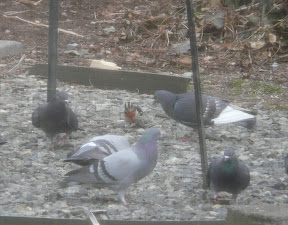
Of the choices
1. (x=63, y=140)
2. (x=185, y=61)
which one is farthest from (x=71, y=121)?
(x=185, y=61)

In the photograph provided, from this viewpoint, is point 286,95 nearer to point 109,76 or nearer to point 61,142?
point 109,76

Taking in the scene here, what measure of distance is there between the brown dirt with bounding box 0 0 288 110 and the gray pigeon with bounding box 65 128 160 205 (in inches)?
117

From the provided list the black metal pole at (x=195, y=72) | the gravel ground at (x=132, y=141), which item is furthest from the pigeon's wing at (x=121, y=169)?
the black metal pole at (x=195, y=72)

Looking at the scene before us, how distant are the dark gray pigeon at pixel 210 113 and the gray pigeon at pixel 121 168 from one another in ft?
5.38

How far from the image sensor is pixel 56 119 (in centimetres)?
520

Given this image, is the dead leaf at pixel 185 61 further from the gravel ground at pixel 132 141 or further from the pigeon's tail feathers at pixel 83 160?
the pigeon's tail feathers at pixel 83 160

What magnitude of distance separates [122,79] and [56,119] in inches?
84.7

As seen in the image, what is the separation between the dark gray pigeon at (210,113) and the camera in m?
5.50

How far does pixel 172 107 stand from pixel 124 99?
1.08m

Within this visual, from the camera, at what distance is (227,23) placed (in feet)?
28.9

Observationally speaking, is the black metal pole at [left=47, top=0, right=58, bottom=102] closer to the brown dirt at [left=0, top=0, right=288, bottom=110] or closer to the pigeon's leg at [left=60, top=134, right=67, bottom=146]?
the pigeon's leg at [left=60, top=134, right=67, bottom=146]

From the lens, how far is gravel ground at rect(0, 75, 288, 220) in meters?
4.05

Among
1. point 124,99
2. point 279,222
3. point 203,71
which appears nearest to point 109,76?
point 124,99

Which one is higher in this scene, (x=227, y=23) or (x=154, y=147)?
(x=227, y=23)
